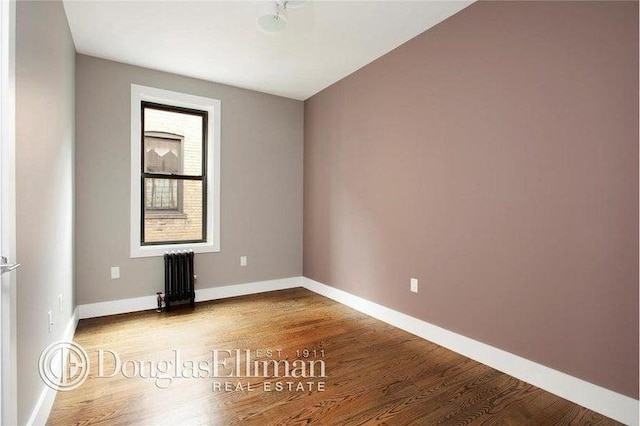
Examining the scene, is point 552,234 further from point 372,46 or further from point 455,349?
point 372,46

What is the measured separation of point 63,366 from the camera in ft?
7.43

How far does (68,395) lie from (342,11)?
3.23 m

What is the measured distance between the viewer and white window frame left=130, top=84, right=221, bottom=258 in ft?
11.6

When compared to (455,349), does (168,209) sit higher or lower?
higher

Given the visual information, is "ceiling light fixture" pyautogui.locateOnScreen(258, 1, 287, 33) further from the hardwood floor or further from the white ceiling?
the hardwood floor

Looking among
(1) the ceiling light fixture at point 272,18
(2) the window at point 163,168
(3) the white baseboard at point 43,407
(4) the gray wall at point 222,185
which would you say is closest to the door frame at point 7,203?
(3) the white baseboard at point 43,407

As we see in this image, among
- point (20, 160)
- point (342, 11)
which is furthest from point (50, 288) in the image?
point (342, 11)

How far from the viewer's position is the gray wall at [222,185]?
330 centimetres

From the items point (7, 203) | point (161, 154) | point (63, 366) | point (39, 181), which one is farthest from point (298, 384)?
point (161, 154)

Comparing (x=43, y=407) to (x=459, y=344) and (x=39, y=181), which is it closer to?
(x=39, y=181)

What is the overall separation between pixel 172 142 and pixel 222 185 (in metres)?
0.78

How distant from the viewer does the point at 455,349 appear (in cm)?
262

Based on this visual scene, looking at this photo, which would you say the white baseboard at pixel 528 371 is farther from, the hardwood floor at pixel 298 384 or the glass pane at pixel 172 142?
the glass pane at pixel 172 142

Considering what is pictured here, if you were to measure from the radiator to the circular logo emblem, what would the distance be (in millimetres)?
1069
